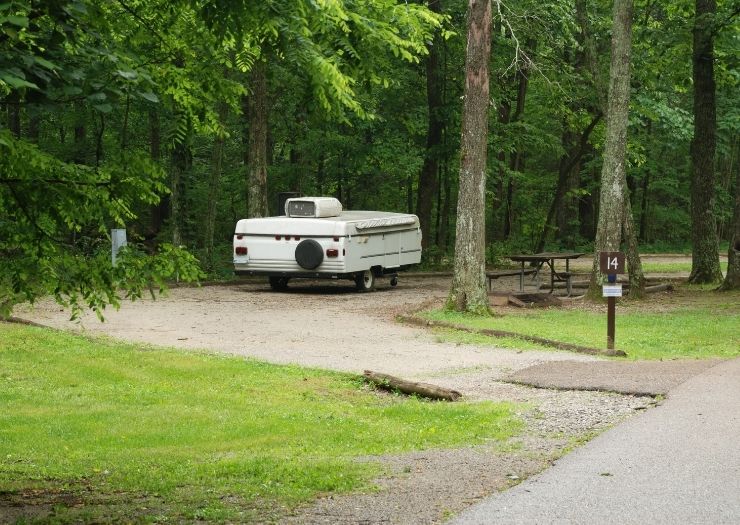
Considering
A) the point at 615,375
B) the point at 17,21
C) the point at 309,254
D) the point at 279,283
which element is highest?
the point at 17,21

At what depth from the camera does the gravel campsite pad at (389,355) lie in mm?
7234

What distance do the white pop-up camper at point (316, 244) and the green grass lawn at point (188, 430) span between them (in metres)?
9.71

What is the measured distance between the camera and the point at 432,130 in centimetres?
3381

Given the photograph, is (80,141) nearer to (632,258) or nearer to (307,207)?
(307,207)

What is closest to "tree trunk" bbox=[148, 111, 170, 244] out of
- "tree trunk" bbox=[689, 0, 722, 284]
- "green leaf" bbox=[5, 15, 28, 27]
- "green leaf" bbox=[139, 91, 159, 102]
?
"tree trunk" bbox=[689, 0, 722, 284]

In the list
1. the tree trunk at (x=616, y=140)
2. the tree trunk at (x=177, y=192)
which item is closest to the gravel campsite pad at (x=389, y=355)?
the tree trunk at (x=177, y=192)

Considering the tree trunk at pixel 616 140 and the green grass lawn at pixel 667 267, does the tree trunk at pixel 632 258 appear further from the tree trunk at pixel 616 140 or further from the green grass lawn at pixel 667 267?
the green grass lawn at pixel 667 267

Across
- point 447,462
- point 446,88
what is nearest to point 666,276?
point 446,88

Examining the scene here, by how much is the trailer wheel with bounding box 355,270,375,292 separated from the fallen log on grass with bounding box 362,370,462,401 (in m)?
13.2

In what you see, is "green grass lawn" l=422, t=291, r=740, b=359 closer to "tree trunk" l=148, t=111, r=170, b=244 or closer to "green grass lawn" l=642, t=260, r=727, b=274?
"green grass lawn" l=642, t=260, r=727, b=274

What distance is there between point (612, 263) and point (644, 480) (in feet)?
26.9

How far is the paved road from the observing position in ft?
21.1

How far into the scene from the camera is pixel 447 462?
838cm

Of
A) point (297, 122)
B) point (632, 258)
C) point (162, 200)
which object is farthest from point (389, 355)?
point (297, 122)
